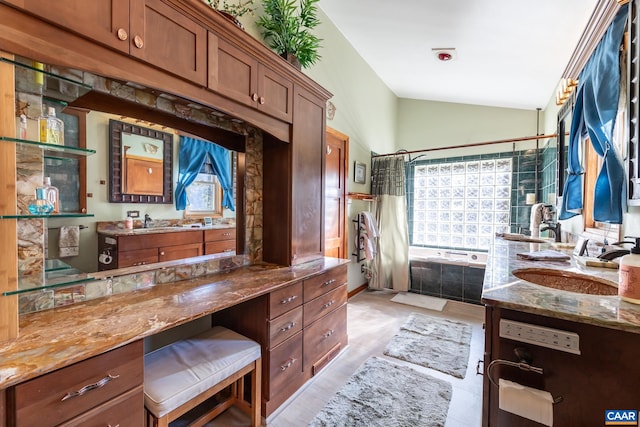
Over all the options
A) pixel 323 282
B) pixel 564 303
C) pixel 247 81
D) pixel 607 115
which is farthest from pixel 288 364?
pixel 607 115

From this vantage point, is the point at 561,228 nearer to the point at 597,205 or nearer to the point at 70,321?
the point at 597,205

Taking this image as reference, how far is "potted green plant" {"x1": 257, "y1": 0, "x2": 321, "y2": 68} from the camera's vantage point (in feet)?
6.23

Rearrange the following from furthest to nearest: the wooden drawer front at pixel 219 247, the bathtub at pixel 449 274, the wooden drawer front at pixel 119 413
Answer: the bathtub at pixel 449 274, the wooden drawer front at pixel 219 247, the wooden drawer front at pixel 119 413

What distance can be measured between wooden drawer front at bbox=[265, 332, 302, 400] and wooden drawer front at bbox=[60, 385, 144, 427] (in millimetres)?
666

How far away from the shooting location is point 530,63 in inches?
100

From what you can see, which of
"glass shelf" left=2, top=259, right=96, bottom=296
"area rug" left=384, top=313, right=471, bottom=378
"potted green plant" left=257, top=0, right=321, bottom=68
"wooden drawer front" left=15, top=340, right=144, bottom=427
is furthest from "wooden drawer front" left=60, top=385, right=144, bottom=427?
"potted green plant" left=257, top=0, right=321, bottom=68

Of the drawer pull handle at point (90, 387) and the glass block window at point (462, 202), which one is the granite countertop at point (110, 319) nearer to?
the drawer pull handle at point (90, 387)

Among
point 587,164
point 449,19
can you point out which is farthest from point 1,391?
A: point 587,164

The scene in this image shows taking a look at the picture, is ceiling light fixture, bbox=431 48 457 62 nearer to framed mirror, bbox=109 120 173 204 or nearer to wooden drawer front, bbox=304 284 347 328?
wooden drawer front, bbox=304 284 347 328

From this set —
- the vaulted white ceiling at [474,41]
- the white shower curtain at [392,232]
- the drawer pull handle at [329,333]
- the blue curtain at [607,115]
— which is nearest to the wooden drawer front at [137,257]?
the drawer pull handle at [329,333]

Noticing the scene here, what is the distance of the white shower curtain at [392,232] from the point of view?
380 centimetres

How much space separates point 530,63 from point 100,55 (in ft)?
10.9

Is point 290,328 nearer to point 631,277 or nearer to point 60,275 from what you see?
point 60,275

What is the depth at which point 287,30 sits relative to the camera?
1.94 meters
